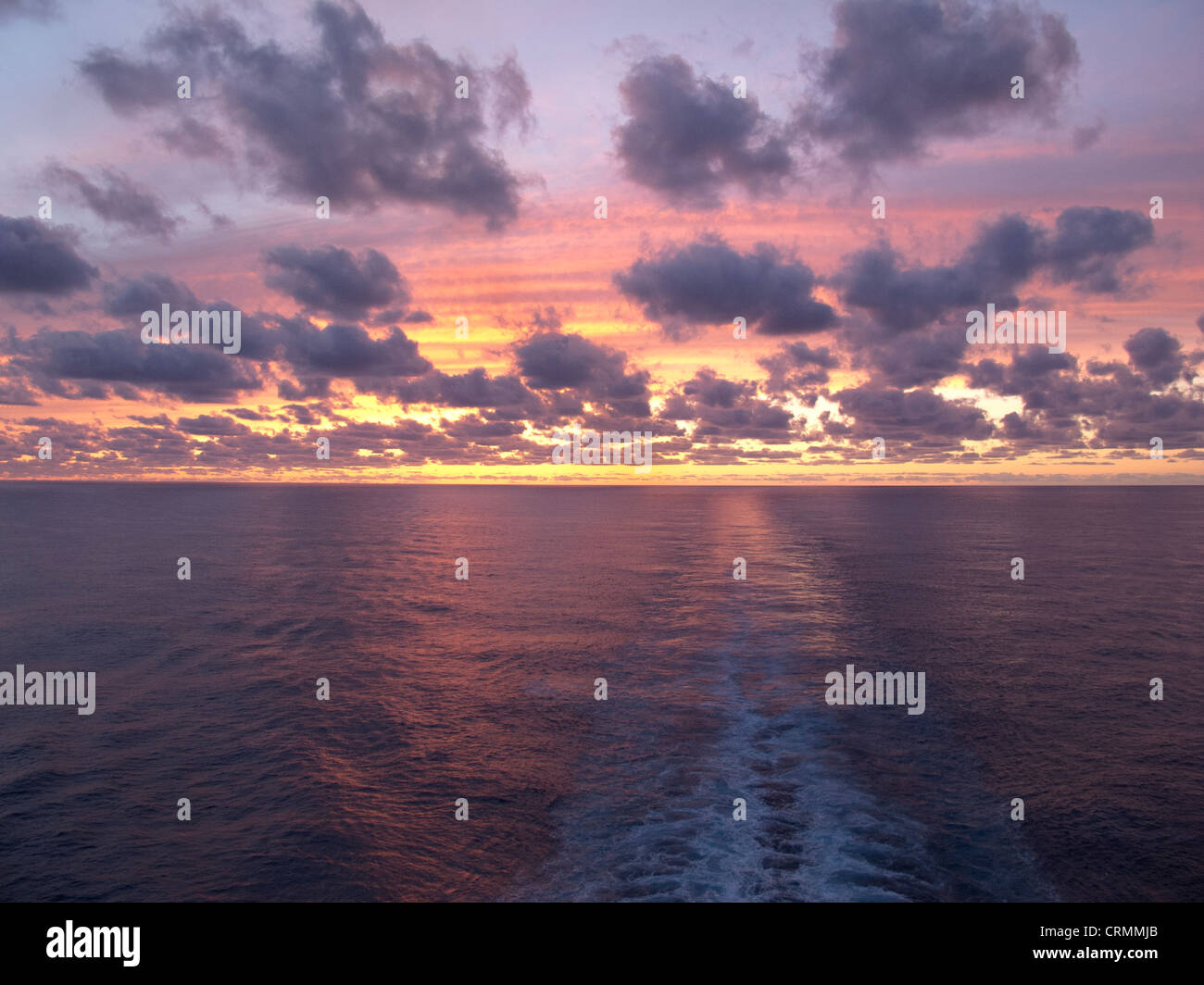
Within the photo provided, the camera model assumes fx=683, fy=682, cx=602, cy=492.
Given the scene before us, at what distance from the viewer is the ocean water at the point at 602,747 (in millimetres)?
13062

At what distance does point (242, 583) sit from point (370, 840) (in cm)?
3877

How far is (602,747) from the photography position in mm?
19312

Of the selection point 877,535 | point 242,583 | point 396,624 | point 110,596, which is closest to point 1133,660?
point 396,624

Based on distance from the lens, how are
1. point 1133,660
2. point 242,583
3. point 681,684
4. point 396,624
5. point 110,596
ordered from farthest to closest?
1. point 242,583
2. point 110,596
3. point 396,624
4. point 1133,660
5. point 681,684

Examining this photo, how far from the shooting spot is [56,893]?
41.2ft

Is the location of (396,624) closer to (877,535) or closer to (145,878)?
(145,878)

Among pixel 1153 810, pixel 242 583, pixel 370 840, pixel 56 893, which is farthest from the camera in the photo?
pixel 242 583

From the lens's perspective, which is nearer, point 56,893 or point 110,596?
point 56,893

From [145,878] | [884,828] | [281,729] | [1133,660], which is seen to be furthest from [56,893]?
[1133,660]

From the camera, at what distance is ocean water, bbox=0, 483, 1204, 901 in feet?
42.9
